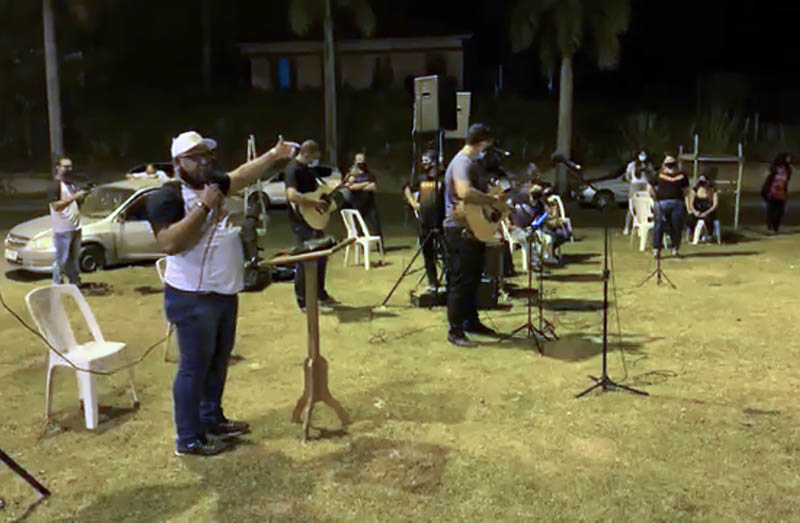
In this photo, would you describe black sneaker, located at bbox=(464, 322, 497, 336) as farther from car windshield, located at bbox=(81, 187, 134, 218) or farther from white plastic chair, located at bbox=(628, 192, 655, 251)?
car windshield, located at bbox=(81, 187, 134, 218)

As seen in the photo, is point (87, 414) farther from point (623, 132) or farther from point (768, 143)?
point (768, 143)

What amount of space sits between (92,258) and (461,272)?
6392 mm

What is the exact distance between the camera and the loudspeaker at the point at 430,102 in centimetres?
837

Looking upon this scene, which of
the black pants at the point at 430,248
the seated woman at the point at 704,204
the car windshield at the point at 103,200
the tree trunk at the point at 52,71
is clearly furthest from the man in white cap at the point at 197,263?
the tree trunk at the point at 52,71

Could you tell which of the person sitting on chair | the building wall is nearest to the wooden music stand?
the person sitting on chair

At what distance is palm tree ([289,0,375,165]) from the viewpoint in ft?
76.2

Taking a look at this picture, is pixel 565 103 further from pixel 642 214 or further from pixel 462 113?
pixel 462 113

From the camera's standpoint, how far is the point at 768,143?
2558 cm

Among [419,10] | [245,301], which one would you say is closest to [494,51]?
[419,10]

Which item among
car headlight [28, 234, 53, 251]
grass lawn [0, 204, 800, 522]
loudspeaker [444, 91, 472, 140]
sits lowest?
grass lawn [0, 204, 800, 522]

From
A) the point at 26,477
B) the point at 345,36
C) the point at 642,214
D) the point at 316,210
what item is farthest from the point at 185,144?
the point at 345,36

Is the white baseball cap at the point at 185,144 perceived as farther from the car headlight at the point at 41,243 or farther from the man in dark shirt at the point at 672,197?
the man in dark shirt at the point at 672,197

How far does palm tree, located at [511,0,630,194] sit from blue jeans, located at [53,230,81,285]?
593 inches

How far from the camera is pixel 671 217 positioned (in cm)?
1155
